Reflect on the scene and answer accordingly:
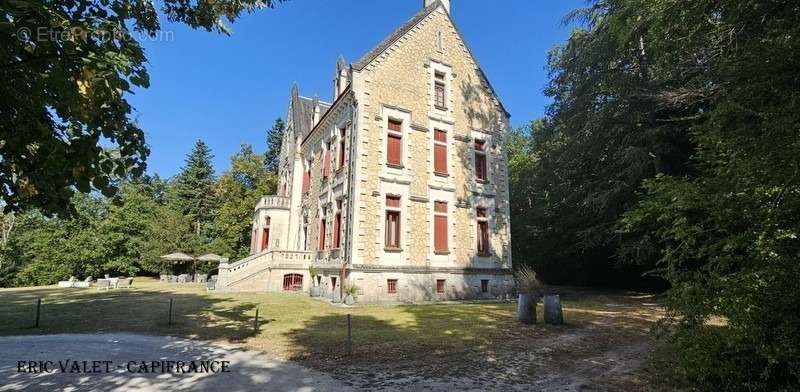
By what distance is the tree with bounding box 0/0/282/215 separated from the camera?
3.43 meters

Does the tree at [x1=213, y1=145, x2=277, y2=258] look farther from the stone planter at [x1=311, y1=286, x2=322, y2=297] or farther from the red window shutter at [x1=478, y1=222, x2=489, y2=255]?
the red window shutter at [x1=478, y1=222, x2=489, y2=255]

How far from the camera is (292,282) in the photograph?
2378 cm

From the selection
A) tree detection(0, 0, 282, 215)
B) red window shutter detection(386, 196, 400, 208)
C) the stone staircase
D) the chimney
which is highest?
the chimney

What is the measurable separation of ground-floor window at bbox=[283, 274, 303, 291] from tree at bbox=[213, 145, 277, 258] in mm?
19726

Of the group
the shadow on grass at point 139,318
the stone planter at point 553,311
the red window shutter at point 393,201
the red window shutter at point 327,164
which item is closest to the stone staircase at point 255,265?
the red window shutter at point 327,164

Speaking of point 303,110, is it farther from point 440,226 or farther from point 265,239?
point 440,226

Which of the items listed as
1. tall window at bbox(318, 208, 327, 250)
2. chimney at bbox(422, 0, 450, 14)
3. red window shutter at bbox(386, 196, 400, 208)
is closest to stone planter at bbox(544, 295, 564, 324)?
red window shutter at bbox(386, 196, 400, 208)

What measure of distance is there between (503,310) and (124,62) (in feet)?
46.9

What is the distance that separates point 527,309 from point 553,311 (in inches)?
27.9

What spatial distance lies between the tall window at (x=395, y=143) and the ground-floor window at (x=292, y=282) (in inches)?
373

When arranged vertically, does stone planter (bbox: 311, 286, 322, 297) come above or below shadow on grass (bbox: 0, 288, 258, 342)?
above

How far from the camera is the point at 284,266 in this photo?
23609 mm

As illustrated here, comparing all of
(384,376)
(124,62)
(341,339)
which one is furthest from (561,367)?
(124,62)

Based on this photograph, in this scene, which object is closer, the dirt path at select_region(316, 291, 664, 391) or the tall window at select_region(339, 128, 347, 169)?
the dirt path at select_region(316, 291, 664, 391)
